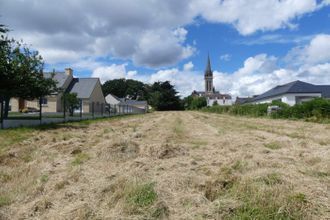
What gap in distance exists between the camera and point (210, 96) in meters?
139

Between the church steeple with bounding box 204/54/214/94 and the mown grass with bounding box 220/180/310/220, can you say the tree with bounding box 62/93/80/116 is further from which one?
the church steeple with bounding box 204/54/214/94

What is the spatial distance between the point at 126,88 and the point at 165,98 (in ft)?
94.7

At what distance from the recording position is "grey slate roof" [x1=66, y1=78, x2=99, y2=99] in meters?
46.2

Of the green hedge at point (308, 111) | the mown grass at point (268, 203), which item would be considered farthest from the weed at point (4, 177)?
the green hedge at point (308, 111)

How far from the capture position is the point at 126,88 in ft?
374

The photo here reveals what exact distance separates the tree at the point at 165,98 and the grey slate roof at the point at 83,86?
3972cm

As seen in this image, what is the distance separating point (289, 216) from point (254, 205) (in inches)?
15.2

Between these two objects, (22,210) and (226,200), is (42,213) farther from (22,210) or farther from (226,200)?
(226,200)

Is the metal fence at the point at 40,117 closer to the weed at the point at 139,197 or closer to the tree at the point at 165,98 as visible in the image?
the weed at the point at 139,197

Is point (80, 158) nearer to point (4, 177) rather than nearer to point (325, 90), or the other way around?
point (4, 177)

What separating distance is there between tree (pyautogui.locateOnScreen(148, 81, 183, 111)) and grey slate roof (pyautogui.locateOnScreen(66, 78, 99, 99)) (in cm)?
3972

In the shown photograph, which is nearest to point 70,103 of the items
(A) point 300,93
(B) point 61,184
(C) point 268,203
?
(B) point 61,184

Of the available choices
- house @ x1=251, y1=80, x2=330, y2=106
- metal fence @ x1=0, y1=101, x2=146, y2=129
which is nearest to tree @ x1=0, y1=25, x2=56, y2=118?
metal fence @ x1=0, y1=101, x2=146, y2=129

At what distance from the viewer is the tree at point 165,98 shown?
87.9 metres
